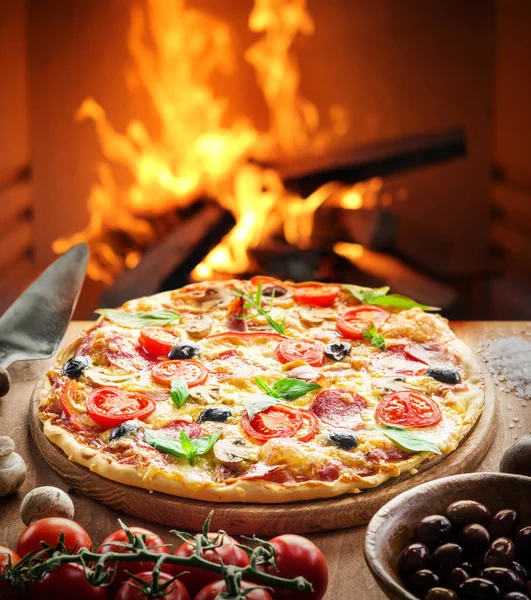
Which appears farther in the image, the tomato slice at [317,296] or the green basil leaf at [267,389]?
the tomato slice at [317,296]

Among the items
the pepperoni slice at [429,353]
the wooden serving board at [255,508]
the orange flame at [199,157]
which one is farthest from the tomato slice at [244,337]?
the orange flame at [199,157]

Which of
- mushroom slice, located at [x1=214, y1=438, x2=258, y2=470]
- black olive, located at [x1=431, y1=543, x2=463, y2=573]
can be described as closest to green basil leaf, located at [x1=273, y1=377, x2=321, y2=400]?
mushroom slice, located at [x1=214, y1=438, x2=258, y2=470]

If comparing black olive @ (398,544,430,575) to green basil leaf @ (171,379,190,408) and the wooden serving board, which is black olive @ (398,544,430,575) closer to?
the wooden serving board

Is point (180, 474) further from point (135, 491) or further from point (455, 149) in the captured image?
point (455, 149)

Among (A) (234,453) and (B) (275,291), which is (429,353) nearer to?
(B) (275,291)

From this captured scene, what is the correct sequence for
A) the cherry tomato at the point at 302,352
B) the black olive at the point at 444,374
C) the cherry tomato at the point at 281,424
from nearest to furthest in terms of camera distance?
1. the cherry tomato at the point at 281,424
2. the black olive at the point at 444,374
3. the cherry tomato at the point at 302,352

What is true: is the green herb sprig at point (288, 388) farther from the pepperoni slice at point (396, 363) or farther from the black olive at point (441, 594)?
the black olive at point (441, 594)

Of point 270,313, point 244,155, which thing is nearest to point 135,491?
point 270,313
